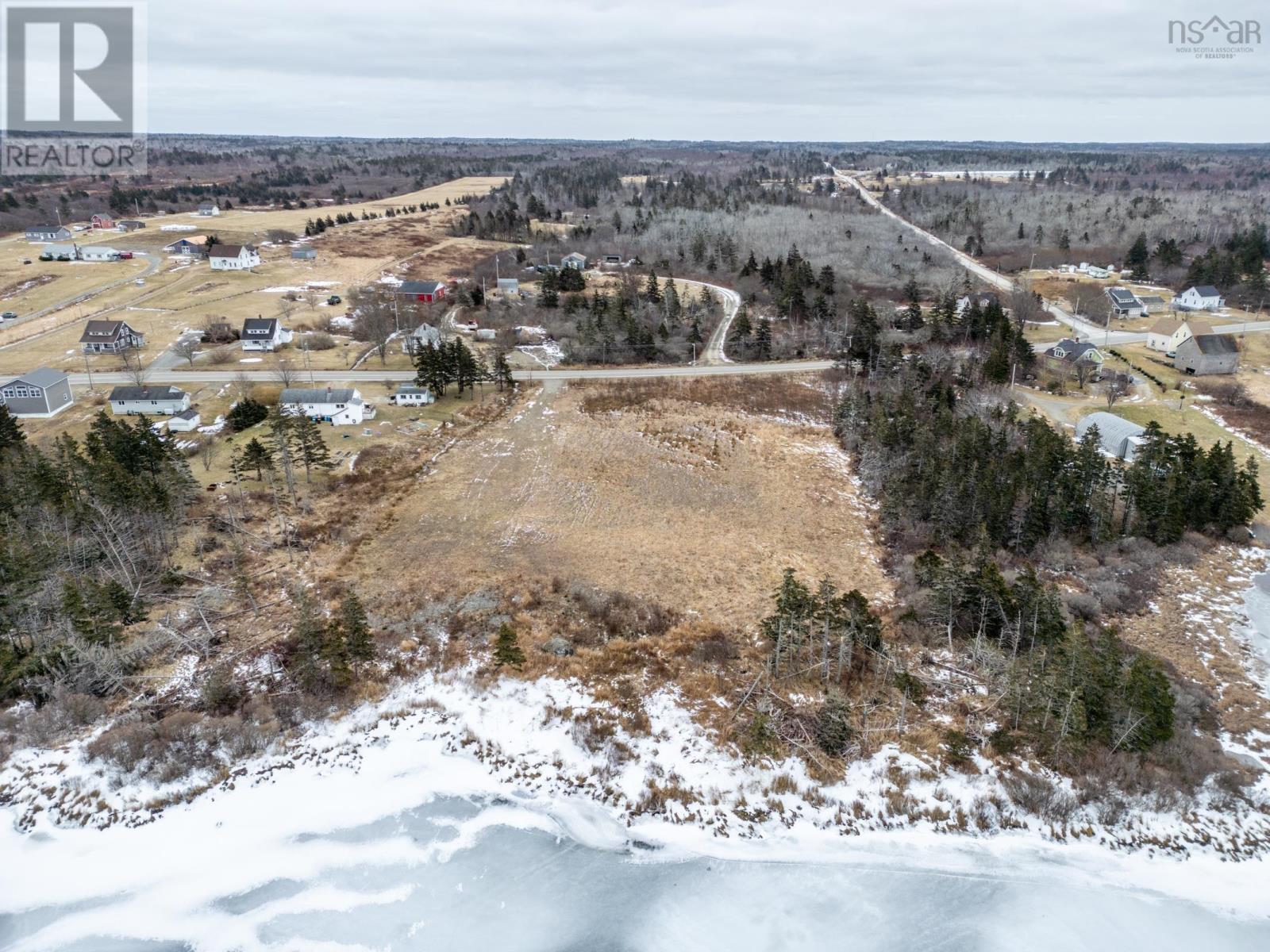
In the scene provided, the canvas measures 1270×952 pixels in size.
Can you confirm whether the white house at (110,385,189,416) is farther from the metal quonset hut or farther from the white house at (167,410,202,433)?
the metal quonset hut

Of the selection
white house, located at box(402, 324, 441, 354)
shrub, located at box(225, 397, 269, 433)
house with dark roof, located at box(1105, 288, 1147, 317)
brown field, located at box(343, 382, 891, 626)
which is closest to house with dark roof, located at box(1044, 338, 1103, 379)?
house with dark roof, located at box(1105, 288, 1147, 317)

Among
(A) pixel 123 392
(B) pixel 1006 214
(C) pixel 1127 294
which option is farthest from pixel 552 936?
(B) pixel 1006 214

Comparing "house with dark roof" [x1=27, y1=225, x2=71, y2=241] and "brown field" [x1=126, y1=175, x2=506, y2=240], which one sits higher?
"brown field" [x1=126, y1=175, x2=506, y2=240]

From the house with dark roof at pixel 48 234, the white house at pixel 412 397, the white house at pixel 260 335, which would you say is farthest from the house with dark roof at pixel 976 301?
the house with dark roof at pixel 48 234

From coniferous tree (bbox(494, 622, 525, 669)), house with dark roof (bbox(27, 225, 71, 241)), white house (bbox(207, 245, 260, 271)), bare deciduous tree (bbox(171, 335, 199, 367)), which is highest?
house with dark roof (bbox(27, 225, 71, 241))

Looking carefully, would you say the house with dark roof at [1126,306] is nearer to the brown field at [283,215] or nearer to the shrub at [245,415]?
the shrub at [245,415]
